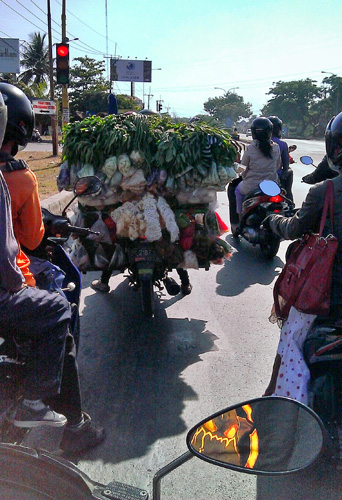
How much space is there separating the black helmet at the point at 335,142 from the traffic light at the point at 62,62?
11.5 metres

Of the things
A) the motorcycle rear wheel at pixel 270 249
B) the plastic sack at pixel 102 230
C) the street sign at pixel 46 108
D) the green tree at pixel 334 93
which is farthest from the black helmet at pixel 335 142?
the green tree at pixel 334 93

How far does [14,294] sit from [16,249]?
197 millimetres

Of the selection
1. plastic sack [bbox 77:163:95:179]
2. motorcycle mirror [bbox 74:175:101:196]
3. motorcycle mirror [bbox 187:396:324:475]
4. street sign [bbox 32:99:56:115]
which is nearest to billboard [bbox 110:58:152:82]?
street sign [bbox 32:99:56:115]

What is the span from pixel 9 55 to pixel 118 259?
93.9ft

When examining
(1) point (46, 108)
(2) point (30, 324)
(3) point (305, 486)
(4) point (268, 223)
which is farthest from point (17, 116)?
(1) point (46, 108)

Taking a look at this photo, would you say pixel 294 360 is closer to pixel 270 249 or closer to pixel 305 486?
pixel 305 486

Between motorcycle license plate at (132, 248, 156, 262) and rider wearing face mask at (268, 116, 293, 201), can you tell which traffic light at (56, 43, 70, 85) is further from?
motorcycle license plate at (132, 248, 156, 262)

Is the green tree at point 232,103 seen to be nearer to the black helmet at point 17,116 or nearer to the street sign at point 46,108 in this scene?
the street sign at point 46,108

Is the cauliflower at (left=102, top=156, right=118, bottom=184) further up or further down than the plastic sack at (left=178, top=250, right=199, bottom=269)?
further up

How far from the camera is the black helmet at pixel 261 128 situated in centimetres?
671

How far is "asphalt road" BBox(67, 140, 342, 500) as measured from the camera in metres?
2.55

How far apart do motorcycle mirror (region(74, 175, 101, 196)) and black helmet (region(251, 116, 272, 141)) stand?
173 inches

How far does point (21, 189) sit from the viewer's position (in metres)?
2.32

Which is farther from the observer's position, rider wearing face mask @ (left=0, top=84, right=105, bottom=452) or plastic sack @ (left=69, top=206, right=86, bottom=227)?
plastic sack @ (left=69, top=206, right=86, bottom=227)
